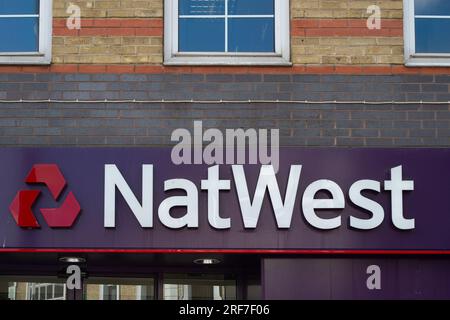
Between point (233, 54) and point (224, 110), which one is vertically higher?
point (233, 54)

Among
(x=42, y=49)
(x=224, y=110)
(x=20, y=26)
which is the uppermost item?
(x=20, y=26)

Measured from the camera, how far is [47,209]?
8.08m

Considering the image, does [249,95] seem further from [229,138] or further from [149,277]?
[149,277]

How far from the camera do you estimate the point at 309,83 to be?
27.7 ft

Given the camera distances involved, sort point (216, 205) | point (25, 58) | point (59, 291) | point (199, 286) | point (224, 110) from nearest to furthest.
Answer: point (216, 205) < point (224, 110) < point (25, 58) < point (59, 291) < point (199, 286)

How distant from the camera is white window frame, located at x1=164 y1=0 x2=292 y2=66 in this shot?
850 cm

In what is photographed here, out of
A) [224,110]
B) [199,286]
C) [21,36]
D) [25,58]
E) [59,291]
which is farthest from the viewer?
[199,286]

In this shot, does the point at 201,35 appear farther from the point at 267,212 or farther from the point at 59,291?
the point at 59,291

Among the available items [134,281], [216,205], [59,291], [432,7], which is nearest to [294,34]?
[432,7]

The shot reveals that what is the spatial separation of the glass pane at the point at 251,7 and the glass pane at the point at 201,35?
0.17m

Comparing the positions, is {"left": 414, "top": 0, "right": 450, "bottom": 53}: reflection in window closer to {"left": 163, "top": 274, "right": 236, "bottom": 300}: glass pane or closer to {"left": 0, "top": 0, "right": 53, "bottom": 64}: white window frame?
{"left": 163, "top": 274, "right": 236, "bottom": 300}: glass pane

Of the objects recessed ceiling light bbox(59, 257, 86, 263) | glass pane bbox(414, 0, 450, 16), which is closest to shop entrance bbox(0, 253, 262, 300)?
recessed ceiling light bbox(59, 257, 86, 263)

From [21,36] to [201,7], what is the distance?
5.59 feet
